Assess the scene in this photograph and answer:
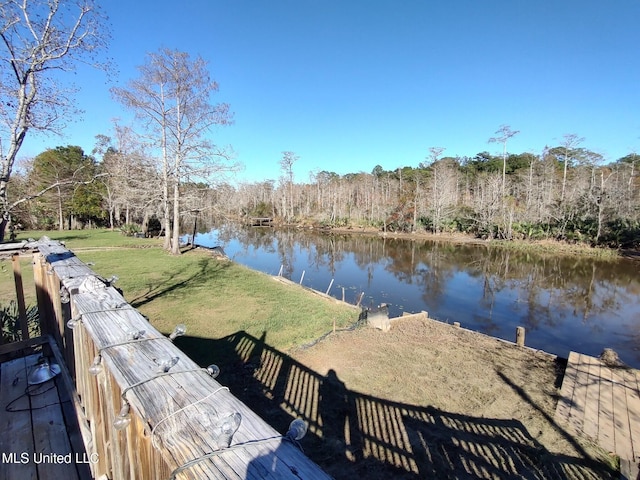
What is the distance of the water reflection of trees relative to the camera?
12992 millimetres

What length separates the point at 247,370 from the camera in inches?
235

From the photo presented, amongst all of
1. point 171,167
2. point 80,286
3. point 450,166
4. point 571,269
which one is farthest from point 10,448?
point 450,166

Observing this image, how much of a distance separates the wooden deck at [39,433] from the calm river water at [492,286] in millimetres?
10304

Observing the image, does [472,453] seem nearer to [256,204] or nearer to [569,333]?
[569,333]

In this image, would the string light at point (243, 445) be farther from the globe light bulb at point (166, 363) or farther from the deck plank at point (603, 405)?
the deck plank at point (603, 405)

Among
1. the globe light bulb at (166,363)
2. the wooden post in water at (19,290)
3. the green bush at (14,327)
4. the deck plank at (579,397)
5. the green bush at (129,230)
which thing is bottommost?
the deck plank at (579,397)

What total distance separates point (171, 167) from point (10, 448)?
49.7ft

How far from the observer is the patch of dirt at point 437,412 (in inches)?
161

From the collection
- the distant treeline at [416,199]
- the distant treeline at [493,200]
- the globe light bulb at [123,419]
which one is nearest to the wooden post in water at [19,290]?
the globe light bulb at [123,419]

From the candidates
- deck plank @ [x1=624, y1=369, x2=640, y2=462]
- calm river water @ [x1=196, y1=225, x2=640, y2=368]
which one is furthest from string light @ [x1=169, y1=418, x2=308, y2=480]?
calm river water @ [x1=196, y1=225, x2=640, y2=368]

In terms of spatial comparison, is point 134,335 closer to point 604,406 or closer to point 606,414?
point 606,414

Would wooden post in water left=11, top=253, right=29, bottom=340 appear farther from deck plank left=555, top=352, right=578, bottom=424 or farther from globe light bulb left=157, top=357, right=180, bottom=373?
deck plank left=555, top=352, right=578, bottom=424

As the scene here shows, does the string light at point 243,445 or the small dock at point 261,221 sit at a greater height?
the string light at point 243,445

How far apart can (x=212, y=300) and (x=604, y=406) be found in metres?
8.82
